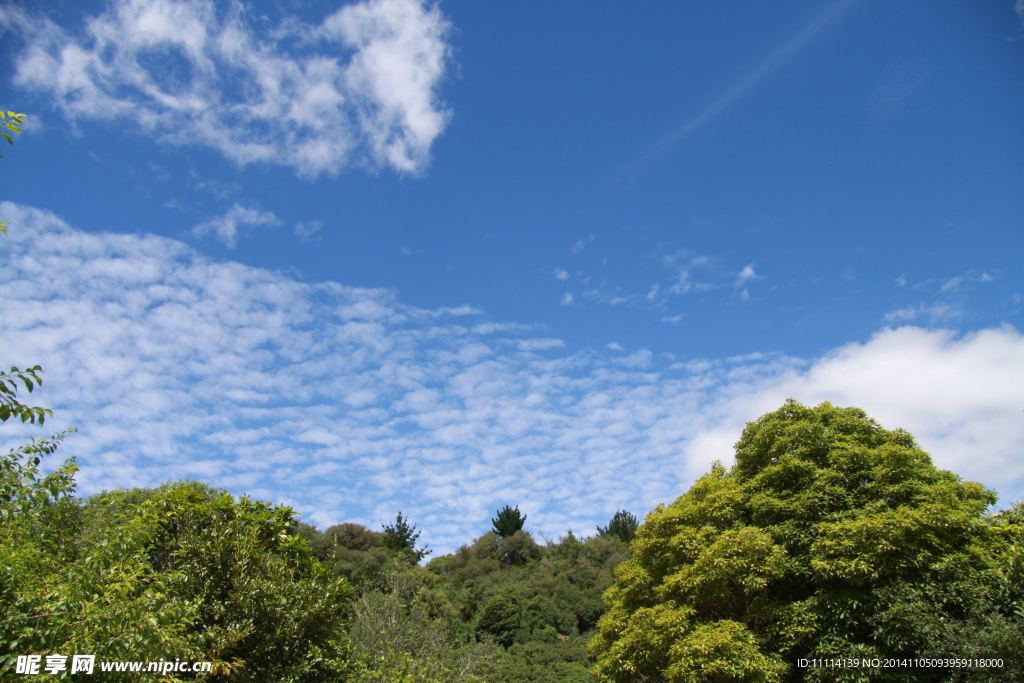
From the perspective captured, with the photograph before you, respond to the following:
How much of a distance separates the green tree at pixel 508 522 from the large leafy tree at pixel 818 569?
3484 centimetres

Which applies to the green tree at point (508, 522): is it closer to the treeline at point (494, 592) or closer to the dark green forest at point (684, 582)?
the treeline at point (494, 592)

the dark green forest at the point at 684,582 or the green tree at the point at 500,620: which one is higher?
the dark green forest at the point at 684,582

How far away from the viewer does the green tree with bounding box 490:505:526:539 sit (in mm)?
53625

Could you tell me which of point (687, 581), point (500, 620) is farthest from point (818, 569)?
point (500, 620)

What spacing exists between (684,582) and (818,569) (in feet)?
11.9

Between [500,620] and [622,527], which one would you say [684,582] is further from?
[622,527]

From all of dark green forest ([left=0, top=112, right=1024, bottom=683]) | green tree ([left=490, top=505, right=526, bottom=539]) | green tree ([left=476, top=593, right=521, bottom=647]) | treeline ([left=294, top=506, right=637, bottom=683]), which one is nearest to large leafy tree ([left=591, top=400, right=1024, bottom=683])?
dark green forest ([left=0, top=112, right=1024, bottom=683])

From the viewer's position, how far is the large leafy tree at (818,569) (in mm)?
12273

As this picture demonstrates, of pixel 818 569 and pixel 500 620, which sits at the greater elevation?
pixel 818 569

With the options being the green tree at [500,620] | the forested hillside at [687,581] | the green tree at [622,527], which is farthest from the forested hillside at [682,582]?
the green tree at [622,527]

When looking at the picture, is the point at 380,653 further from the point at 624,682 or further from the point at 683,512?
the point at 683,512

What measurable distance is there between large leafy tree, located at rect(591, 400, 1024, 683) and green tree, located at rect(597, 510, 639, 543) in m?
37.5

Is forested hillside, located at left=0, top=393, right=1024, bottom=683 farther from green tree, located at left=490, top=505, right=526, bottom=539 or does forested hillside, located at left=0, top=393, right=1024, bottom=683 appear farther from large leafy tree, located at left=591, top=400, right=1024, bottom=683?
green tree, located at left=490, top=505, right=526, bottom=539

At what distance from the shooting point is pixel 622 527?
55.9 meters
